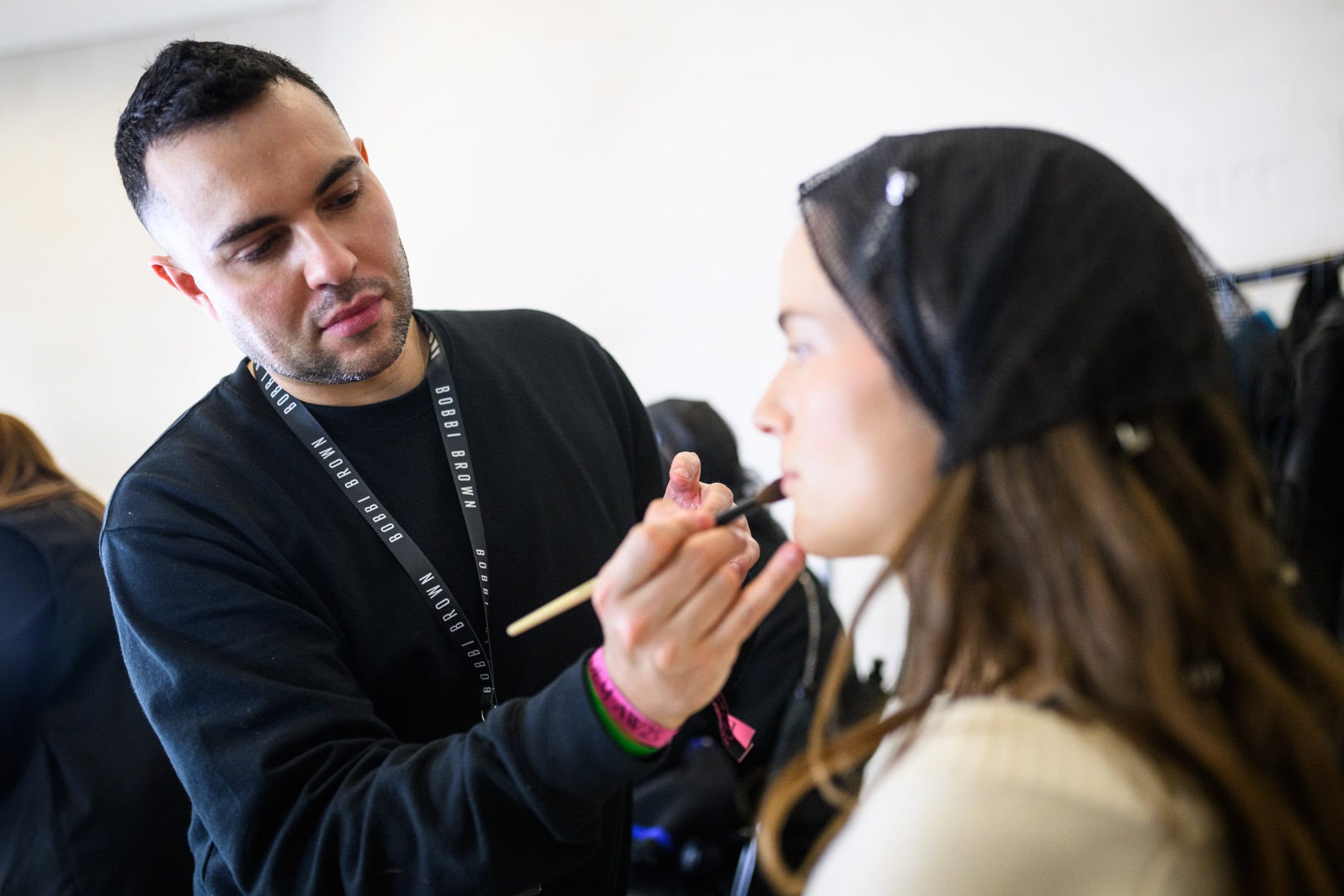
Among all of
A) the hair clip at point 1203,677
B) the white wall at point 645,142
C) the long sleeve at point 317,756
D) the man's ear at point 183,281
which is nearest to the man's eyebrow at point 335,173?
the man's ear at point 183,281

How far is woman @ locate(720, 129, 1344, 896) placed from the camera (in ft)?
2.01

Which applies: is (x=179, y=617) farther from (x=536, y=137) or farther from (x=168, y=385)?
(x=168, y=385)

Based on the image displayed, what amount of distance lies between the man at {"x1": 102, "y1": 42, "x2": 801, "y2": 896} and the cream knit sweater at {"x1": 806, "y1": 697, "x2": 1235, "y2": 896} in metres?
0.22

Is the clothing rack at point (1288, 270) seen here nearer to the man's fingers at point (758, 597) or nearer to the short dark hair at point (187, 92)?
the man's fingers at point (758, 597)

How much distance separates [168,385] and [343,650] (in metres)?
2.59

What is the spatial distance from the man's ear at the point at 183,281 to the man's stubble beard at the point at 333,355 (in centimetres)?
12

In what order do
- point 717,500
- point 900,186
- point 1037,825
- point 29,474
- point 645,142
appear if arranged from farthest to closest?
point 645,142 < point 29,474 < point 717,500 < point 900,186 < point 1037,825

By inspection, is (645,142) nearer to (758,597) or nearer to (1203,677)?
(758,597)

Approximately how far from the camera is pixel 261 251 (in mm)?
1138

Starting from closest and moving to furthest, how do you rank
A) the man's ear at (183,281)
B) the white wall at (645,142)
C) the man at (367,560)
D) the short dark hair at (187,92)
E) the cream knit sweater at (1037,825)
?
1. the cream knit sweater at (1037,825)
2. the man at (367,560)
3. the short dark hair at (187,92)
4. the man's ear at (183,281)
5. the white wall at (645,142)

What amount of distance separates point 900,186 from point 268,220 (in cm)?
77

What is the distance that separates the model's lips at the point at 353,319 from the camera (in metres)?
1.14

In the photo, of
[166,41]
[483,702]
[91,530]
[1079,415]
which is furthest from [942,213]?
[166,41]

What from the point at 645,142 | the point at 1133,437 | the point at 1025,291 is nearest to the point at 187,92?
the point at 1025,291
